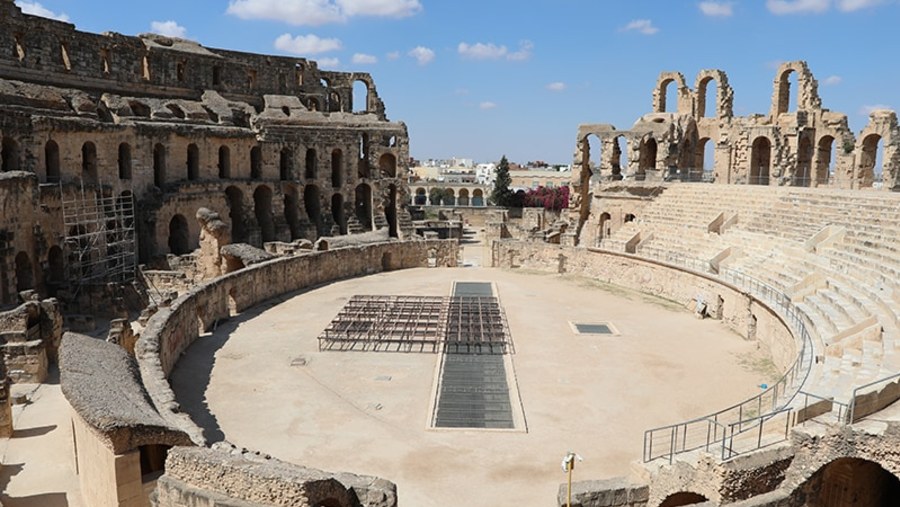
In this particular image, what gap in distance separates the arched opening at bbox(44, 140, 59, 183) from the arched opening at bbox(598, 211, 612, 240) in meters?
22.9

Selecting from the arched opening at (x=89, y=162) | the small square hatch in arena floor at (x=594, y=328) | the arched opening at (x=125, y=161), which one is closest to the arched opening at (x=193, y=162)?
the arched opening at (x=125, y=161)

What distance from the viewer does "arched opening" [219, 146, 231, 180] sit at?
32.3 m

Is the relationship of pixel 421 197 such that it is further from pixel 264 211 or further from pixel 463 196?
pixel 264 211

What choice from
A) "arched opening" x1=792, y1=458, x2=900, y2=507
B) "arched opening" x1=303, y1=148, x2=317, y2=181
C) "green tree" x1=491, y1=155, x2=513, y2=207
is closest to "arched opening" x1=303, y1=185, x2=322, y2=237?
"arched opening" x1=303, y1=148, x2=317, y2=181

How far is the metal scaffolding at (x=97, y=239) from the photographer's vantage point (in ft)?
72.4

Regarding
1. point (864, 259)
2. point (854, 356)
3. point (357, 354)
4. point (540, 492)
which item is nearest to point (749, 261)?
point (864, 259)

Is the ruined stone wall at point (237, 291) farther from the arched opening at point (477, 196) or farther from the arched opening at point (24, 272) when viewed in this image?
the arched opening at point (477, 196)

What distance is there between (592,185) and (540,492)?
2484cm

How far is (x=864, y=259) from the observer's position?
16.7 metres

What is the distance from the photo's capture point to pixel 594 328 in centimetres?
1894

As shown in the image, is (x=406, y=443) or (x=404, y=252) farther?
(x=404, y=252)

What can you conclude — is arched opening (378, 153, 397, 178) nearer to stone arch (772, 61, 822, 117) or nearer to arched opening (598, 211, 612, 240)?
arched opening (598, 211, 612, 240)

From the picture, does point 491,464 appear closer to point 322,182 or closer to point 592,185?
point 592,185

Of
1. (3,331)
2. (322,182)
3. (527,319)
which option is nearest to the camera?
(3,331)
